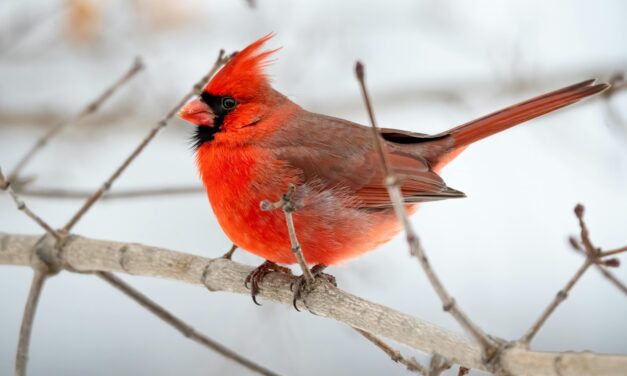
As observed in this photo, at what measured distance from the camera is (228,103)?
3014 millimetres

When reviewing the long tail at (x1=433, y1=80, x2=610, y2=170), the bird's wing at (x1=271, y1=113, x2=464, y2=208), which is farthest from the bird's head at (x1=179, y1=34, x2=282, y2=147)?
the long tail at (x1=433, y1=80, x2=610, y2=170)

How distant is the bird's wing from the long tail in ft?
0.58

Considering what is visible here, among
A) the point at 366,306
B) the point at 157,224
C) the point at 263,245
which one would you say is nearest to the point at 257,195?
the point at 263,245

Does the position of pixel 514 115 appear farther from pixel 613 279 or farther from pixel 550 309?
pixel 550 309

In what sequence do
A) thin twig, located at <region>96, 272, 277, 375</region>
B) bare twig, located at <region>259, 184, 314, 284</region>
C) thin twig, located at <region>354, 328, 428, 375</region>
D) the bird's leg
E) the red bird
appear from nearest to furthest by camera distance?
bare twig, located at <region>259, 184, 314, 284</region>
thin twig, located at <region>354, 328, 428, 375</region>
thin twig, located at <region>96, 272, 277, 375</region>
the bird's leg
the red bird

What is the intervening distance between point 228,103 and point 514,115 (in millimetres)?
1114

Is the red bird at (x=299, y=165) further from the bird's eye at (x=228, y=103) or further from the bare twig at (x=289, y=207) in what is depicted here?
the bare twig at (x=289, y=207)

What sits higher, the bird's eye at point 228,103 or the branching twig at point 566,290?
the bird's eye at point 228,103

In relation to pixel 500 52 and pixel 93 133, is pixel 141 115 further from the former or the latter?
pixel 500 52

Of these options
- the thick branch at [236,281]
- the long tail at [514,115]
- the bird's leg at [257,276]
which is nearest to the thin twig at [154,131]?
the thick branch at [236,281]

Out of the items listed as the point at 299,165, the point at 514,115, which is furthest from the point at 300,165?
the point at 514,115

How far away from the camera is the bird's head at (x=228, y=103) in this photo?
2.98 meters

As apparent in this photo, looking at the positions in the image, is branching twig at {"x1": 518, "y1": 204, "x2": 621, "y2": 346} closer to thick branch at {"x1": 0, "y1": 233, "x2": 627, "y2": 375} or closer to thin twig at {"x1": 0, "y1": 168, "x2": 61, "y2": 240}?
thick branch at {"x1": 0, "y1": 233, "x2": 627, "y2": 375}

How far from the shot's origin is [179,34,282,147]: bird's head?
9.77ft
